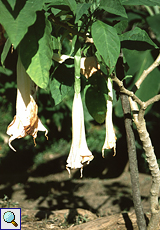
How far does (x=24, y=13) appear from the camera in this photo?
581mm

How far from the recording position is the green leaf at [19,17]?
55 centimetres

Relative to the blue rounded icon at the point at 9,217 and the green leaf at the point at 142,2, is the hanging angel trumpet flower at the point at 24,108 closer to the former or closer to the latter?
the green leaf at the point at 142,2

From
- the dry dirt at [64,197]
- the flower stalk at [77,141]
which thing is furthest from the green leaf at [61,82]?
the dry dirt at [64,197]

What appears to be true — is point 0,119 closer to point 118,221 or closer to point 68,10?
point 118,221

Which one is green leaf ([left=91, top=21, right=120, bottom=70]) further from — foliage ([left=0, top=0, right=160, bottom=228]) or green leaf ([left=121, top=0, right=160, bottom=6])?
green leaf ([left=121, top=0, right=160, bottom=6])

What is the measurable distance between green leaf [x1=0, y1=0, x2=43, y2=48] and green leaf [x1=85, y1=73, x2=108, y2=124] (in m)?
0.33

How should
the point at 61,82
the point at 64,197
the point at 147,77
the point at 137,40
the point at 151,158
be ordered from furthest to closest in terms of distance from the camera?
the point at 64,197 → the point at 147,77 → the point at 151,158 → the point at 61,82 → the point at 137,40

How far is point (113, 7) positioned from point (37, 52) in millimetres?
216

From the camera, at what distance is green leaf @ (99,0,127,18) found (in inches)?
26.1

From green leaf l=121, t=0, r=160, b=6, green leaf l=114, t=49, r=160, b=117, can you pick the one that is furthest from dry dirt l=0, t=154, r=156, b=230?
green leaf l=121, t=0, r=160, b=6

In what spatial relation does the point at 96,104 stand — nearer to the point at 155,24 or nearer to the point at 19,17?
the point at 19,17

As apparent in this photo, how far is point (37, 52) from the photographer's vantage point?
621mm

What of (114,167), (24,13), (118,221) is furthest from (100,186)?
(24,13)

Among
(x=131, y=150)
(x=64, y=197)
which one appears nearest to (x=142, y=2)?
(x=131, y=150)
